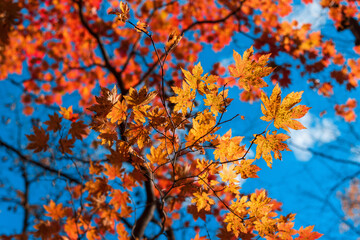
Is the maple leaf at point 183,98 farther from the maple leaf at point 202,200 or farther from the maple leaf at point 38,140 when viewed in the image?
the maple leaf at point 38,140

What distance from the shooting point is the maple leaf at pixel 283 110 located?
135 centimetres

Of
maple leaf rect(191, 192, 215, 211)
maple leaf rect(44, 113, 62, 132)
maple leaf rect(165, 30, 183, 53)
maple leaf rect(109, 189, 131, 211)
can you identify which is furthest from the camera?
maple leaf rect(109, 189, 131, 211)

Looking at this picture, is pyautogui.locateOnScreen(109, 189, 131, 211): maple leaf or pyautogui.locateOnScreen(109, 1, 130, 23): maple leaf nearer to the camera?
pyautogui.locateOnScreen(109, 1, 130, 23): maple leaf

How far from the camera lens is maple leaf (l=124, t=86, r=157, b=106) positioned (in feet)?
4.71

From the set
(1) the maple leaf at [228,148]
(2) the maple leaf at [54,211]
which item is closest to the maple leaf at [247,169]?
(1) the maple leaf at [228,148]

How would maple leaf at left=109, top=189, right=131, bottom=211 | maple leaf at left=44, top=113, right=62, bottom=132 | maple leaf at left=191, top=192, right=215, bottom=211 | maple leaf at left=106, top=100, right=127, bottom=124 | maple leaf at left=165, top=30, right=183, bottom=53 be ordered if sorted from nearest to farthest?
maple leaf at left=165, top=30, right=183, bottom=53 → maple leaf at left=106, top=100, right=127, bottom=124 → maple leaf at left=191, top=192, right=215, bottom=211 → maple leaf at left=44, top=113, right=62, bottom=132 → maple leaf at left=109, top=189, right=131, bottom=211

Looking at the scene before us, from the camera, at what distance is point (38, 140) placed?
194cm

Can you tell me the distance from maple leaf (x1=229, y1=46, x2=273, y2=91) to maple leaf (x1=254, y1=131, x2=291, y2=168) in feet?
1.12

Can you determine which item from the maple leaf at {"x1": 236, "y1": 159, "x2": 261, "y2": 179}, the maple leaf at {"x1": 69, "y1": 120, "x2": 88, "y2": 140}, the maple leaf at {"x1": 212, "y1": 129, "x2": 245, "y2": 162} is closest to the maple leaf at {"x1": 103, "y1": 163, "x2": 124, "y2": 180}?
the maple leaf at {"x1": 69, "y1": 120, "x2": 88, "y2": 140}

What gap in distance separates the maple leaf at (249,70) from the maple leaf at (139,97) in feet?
1.77

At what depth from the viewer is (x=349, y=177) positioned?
4059 millimetres

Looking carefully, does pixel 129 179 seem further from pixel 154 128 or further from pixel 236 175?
pixel 236 175

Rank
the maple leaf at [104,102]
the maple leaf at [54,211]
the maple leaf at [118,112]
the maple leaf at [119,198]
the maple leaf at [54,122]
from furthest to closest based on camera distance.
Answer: the maple leaf at [54,211], the maple leaf at [119,198], the maple leaf at [54,122], the maple leaf at [118,112], the maple leaf at [104,102]

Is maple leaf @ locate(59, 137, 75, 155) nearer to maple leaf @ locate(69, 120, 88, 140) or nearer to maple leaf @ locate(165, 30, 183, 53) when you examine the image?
maple leaf @ locate(69, 120, 88, 140)
